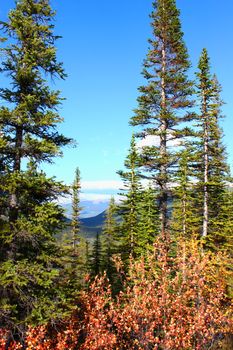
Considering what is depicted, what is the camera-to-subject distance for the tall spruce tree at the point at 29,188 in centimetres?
1179

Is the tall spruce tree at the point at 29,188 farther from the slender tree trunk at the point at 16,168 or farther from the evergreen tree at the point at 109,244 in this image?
the evergreen tree at the point at 109,244

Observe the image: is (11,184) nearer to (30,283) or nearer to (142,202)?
(30,283)

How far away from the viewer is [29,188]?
12.6 m

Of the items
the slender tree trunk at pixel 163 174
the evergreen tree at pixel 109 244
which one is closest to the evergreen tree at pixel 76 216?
the evergreen tree at pixel 109 244

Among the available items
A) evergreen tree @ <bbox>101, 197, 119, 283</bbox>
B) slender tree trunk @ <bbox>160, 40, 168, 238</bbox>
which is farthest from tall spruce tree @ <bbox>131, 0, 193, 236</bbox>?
evergreen tree @ <bbox>101, 197, 119, 283</bbox>

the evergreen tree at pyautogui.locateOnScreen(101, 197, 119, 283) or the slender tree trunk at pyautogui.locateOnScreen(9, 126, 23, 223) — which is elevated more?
the slender tree trunk at pyautogui.locateOnScreen(9, 126, 23, 223)

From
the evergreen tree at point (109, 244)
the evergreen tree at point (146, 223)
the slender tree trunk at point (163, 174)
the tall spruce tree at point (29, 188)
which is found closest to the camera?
the tall spruce tree at point (29, 188)

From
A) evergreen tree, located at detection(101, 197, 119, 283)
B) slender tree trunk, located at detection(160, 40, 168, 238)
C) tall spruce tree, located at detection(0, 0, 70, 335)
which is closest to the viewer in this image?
tall spruce tree, located at detection(0, 0, 70, 335)

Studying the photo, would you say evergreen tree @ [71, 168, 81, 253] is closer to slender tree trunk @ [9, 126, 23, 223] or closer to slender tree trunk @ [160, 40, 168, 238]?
slender tree trunk @ [160, 40, 168, 238]

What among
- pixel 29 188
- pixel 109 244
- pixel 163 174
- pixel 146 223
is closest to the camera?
pixel 29 188

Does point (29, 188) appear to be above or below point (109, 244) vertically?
above

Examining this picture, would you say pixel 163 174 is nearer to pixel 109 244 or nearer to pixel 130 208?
pixel 130 208

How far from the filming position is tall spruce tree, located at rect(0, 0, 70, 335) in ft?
38.7

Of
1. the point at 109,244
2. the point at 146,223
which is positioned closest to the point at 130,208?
the point at 146,223
